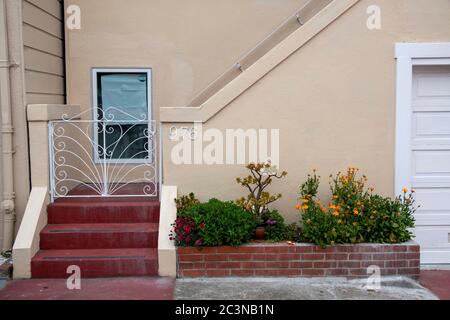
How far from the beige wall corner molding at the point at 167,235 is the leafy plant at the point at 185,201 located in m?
0.06

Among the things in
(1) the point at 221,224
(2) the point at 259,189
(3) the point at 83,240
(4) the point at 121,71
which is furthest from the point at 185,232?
(4) the point at 121,71

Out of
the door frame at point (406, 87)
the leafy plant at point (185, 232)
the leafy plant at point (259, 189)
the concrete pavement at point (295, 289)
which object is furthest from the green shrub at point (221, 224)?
the door frame at point (406, 87)

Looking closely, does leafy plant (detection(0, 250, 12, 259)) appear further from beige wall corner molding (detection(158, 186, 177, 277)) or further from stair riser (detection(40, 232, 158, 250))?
beige wall corner molding (detection(158, 186, 177, 277))

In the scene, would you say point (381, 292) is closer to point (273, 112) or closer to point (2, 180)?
point (273, 112)

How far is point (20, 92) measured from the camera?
6539mm

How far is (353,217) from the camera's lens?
6.26 metres

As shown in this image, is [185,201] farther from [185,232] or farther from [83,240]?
[83,240]

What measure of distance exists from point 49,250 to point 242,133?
8.57 ft

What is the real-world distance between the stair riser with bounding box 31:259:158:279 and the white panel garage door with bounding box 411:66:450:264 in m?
3.32

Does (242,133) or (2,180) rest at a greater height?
(242,133)

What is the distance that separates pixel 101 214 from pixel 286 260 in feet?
7.51

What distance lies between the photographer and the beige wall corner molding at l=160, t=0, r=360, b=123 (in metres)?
6.47

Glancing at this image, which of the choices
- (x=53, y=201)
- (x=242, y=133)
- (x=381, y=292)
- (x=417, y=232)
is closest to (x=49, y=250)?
(x=53, y=201)

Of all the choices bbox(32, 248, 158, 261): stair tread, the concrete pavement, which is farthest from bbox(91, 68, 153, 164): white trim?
the concrete pavement
